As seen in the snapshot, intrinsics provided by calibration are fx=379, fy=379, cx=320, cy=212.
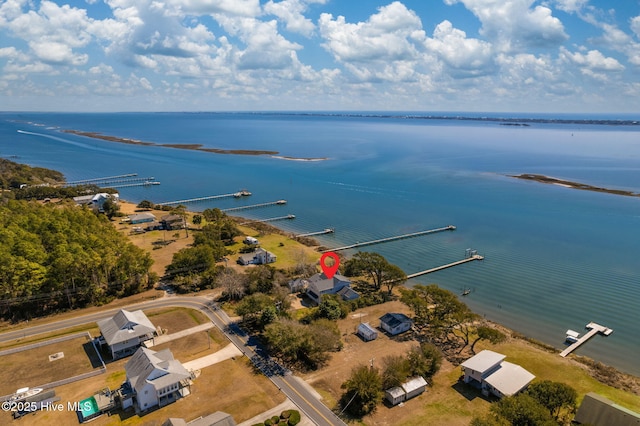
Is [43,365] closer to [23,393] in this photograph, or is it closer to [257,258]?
[23,393]

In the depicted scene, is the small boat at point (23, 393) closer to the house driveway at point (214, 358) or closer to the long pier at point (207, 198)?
the house driveway at point (214, 358)

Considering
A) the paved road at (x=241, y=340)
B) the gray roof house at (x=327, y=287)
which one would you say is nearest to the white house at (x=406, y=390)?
the paved road at (x=241, y=340)

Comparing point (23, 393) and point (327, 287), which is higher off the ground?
point (327, 287)

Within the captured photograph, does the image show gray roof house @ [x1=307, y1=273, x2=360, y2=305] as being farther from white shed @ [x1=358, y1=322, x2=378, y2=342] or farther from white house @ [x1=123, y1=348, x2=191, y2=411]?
white house @ [x1=123, y1=348, x2=191, y2=411]

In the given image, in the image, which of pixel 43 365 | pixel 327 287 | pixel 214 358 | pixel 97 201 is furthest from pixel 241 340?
pixel 97 201

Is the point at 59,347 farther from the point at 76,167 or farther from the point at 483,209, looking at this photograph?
the point at 76,167
